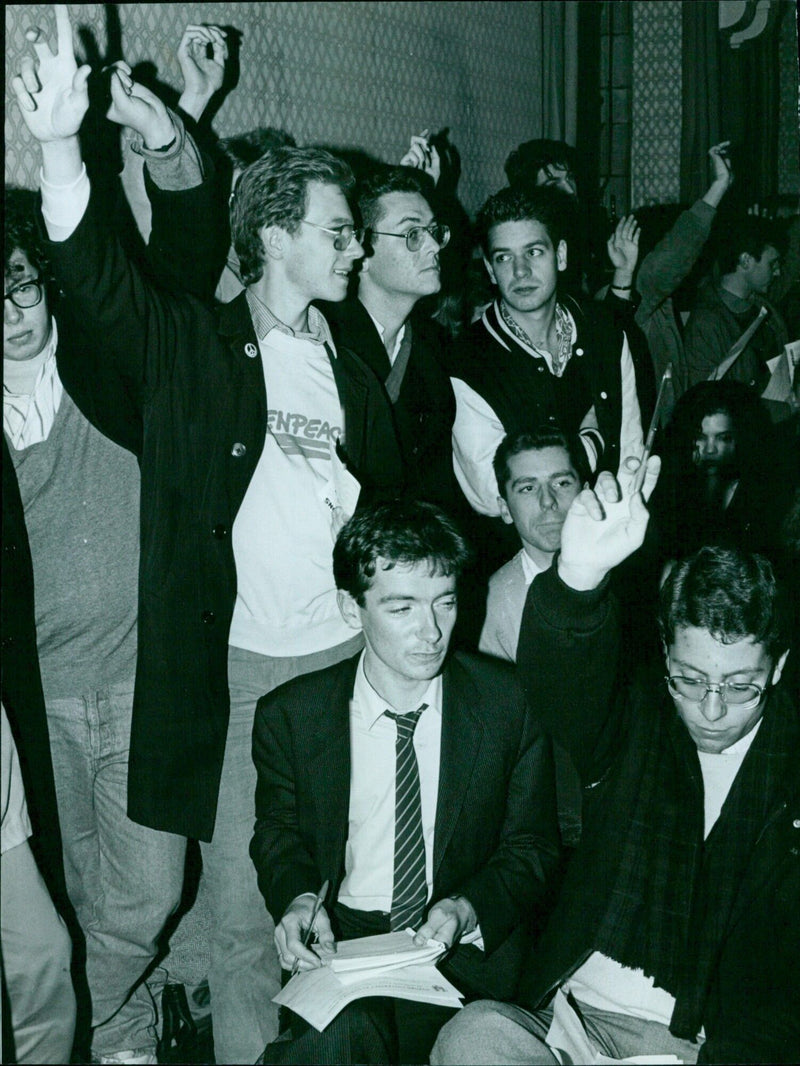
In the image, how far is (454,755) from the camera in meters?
1.92

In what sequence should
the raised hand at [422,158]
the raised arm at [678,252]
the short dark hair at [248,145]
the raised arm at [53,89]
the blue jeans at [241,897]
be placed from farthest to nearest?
the raised arm at [678,252], the raised hand at [422,158], the short dark hair at [248,145], the blue jeans at [241,897], the raised arm at [53,89]

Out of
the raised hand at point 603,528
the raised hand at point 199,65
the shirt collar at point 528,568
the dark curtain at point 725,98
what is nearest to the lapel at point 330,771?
the raised hand at point 603,528

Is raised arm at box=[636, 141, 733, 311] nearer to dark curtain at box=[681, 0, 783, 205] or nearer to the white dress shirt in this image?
dark curtain at box=[681, 0, 783, 205]

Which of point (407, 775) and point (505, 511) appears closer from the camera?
point (407, 775)

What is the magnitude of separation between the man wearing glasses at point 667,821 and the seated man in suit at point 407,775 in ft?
0.41

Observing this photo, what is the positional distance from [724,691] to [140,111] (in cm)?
138

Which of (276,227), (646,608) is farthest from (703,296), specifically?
(276,227)

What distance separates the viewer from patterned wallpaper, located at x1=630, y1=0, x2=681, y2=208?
5.49 meters

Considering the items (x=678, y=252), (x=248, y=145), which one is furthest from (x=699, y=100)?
(x=248, y=145)

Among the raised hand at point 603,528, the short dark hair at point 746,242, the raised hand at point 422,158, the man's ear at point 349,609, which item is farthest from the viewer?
the short dark hair at point 746,242

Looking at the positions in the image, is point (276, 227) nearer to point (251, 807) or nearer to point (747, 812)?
point (251, 807)

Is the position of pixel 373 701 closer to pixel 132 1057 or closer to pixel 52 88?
pixel 132 1057

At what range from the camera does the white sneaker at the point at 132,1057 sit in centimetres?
219

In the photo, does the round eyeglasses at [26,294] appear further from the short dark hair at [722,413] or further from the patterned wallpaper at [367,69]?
the short dark hair at [722,413]
